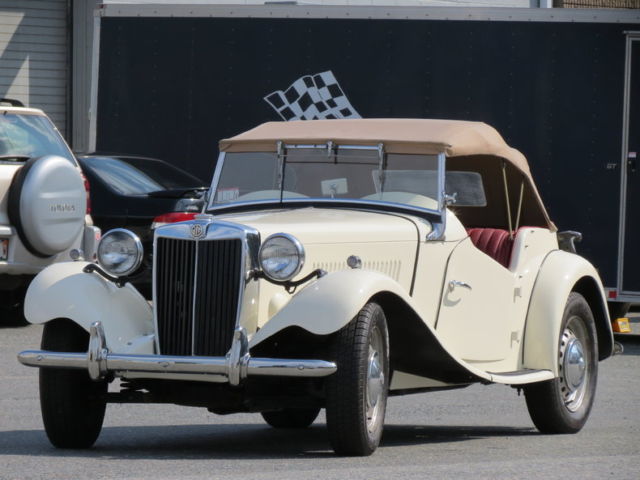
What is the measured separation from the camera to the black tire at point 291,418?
28.0ft

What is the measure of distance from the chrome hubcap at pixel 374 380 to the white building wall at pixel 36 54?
18484 mm

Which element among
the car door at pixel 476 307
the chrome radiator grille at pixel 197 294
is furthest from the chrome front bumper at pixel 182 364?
the car door at pixel 476 307

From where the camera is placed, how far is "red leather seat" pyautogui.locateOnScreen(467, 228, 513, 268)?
8.82 meters

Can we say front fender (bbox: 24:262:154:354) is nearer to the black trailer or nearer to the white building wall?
the black trailer

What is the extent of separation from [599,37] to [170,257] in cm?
726

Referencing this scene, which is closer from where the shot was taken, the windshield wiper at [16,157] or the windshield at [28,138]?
the windshield wiper at [16,157]

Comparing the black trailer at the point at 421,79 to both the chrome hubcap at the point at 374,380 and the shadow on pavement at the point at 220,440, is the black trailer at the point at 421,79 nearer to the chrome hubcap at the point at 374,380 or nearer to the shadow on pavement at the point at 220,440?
the shadow on pavement at the point at 220,440

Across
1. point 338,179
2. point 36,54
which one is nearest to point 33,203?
point 338,179

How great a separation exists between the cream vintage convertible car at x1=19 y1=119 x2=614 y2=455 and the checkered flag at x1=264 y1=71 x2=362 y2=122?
5.13 meters

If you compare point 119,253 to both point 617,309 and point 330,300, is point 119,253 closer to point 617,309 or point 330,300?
point 330,300

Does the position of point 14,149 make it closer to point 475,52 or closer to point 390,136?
point 475,52

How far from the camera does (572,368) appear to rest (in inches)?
342

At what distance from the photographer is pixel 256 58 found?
1459 cm

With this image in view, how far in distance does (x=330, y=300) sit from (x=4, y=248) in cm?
662
